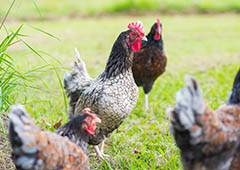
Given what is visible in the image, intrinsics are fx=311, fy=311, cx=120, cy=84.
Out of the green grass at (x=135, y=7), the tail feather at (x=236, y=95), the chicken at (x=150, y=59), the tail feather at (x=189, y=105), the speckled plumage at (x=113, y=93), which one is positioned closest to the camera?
the tail feather at (x=189, y=105)

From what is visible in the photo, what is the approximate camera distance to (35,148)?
2393 millimetres

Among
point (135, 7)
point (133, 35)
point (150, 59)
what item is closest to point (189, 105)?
point (133, 35)

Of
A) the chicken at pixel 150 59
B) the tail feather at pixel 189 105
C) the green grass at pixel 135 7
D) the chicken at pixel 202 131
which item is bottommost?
the chicken at pixel 202 131

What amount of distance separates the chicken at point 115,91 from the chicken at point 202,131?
1.12m

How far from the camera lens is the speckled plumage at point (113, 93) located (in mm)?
3543

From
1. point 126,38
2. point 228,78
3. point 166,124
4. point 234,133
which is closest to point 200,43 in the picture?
point 228,78

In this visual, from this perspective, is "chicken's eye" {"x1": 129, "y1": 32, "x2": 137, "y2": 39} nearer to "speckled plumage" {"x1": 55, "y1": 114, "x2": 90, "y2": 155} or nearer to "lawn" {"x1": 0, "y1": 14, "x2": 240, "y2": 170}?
"lawn" {"x1": 0, "y1": 14, "x2": 240, "y2": 170}

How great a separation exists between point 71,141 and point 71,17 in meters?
14.5

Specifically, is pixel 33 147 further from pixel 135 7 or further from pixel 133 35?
pixel 135 7

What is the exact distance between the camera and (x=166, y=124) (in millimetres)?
4750

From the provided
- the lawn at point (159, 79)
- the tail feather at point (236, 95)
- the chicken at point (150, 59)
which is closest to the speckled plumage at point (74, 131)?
the lawn at point (159, 79)

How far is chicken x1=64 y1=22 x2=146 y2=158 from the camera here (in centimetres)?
355

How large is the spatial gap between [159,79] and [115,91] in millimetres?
3652

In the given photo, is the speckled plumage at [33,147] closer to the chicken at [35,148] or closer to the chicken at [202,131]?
the chicken at [35,148]
